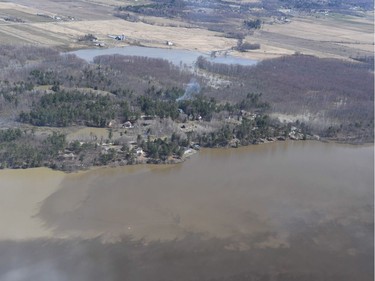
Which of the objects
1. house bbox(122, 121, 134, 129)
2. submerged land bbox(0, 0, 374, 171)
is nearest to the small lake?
submerged land bbox(0, 0, 374, 171)

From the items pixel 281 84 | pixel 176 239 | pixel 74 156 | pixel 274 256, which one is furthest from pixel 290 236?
pixel 281 84

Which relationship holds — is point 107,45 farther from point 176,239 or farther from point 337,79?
point 176,239

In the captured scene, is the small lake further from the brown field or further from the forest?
the forest

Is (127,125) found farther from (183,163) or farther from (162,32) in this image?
(162,32)

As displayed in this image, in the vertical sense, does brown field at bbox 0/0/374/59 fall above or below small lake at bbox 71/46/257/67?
above

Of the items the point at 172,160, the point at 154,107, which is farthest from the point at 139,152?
the point at 154,107

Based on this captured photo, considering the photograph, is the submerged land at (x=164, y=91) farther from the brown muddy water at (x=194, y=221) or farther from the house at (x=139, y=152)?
the brown muddy water at (x=194, y=221)

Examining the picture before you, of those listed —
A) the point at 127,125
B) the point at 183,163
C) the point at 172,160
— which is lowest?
the point at 183,163
